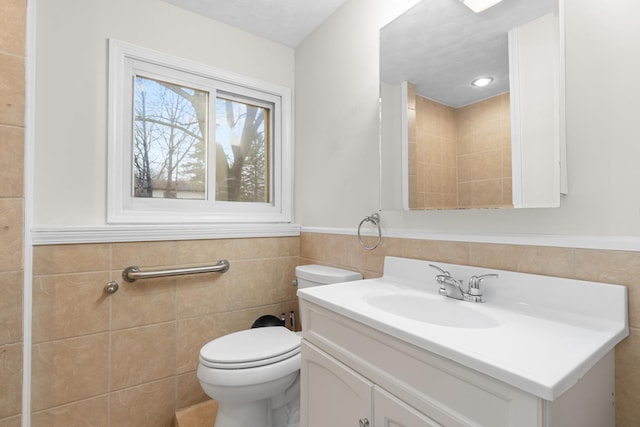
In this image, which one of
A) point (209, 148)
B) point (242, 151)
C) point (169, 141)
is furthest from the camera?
point (242, 151)

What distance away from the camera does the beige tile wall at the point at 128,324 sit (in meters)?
1.33

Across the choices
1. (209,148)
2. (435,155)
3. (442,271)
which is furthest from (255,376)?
(209,148)

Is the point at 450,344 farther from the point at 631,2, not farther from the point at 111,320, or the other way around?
the point at 111,320

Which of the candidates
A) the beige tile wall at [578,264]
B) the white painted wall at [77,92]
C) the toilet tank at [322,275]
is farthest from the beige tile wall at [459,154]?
the white painted wall at [77,92]

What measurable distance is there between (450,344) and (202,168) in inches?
63.7

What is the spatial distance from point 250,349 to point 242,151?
3.96ft

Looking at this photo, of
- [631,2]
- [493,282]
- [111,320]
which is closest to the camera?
[631,2]

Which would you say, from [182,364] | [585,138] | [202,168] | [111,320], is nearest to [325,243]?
[202,168]

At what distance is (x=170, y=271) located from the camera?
1.56 meters

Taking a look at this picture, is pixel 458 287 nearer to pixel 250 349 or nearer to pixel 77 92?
pixel 250 349

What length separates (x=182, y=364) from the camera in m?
1.64

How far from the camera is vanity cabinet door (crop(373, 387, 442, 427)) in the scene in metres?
0.70

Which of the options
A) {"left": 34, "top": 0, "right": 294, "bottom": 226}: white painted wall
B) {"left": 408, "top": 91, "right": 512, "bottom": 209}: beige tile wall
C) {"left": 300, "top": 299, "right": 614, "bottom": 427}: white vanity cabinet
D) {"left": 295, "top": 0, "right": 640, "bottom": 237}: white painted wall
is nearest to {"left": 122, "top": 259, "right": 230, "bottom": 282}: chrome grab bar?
{"left": 34, "top": 0, "right": 294, "bottom": 226}: white painted wall

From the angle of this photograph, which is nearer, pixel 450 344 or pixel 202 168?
pixel 450 344
